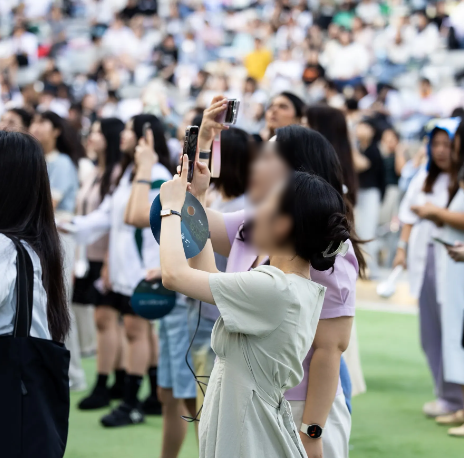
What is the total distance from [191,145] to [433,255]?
3039 mm

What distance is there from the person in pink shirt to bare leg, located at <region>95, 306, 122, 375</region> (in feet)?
8.06

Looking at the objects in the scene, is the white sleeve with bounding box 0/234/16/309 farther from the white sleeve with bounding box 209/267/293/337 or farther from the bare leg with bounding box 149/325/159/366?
the bare leg with bounding box 149/325/159/366

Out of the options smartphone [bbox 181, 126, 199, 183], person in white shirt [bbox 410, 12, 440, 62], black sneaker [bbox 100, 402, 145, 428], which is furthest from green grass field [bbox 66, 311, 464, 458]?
person in white shirt [bbox 410, 12, 440, 62]

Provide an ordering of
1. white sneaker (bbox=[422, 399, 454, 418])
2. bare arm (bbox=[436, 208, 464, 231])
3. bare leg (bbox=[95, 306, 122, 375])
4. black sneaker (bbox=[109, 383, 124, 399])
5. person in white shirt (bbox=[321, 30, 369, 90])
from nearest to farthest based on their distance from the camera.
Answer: bare arm (bbox=[436, 208, 464, 231]), white sneaker (bbox=[422, 399, 454, 418]), bare leg (bbox=[95, 306, 122, 375]), black sneaker (bbox=[109, 383, 124, 399]), person in white shirt (bbox=[321, 30, 369, 90])

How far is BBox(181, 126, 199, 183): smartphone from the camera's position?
2.14m

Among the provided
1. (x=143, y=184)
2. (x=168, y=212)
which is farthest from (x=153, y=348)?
(x=168, y=212)

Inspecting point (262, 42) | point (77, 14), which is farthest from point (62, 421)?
point (77, 14)

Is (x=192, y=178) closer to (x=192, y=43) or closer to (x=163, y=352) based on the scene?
(x=163, y=352)

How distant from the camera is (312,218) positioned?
2.02 meters

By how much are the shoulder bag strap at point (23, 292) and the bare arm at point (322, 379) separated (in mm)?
799

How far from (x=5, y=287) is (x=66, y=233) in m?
2.56

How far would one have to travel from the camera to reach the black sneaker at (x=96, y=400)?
482cm

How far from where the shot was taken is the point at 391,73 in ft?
48.2

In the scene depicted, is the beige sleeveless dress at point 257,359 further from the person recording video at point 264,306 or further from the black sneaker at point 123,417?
the black sneaker at point 123,417
